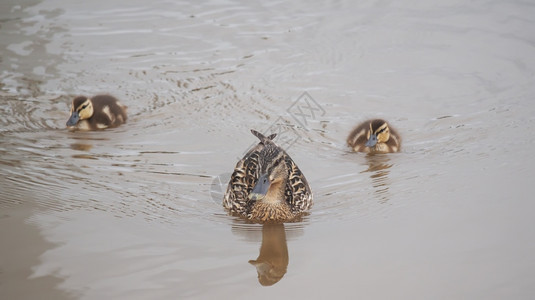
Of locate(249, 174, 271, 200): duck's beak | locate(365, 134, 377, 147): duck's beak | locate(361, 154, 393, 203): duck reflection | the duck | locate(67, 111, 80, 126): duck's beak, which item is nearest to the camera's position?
locate(249, 174, 271, 200): duck's beak

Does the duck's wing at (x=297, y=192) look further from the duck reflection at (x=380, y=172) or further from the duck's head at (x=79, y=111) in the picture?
the duck's head at (x=79, y=111)

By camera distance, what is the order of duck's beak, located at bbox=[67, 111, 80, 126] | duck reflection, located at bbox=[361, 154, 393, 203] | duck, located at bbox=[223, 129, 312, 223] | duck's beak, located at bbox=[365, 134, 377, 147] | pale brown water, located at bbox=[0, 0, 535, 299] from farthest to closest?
duck's beak, located at bbox=[67, 111, 80, 126] → duck's beak, located at bbox=[365, 134, 377, 147] → duck reflection, located at bbox=[361, 154, 393, 203] → duck, located at bbox=[223, 129, 312, 223] → pale brown water, located at bbox=[0, 0, 535, 299]

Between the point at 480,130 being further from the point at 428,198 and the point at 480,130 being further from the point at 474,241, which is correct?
the point at 474,241

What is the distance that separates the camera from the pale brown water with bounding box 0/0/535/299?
12.5 ft

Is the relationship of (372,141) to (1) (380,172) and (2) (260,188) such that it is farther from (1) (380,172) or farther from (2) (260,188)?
(2) (260,188)

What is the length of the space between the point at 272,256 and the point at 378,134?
197 centimetres

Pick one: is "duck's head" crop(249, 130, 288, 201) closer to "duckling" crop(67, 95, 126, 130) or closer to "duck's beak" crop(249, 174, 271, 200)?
"duck's beak" crop(249, 174, 271, 200)

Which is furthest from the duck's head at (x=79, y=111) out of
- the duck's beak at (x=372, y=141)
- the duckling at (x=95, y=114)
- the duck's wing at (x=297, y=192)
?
the duck's beak at (x=372, y=141)

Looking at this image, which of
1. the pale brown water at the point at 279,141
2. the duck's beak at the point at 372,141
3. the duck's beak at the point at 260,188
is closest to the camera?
the pale brown water at the point at 279,141

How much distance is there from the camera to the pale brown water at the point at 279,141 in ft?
12.5

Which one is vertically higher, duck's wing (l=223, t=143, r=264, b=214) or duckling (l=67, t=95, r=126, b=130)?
duckling (l=67, t=95, r=126, b=130)

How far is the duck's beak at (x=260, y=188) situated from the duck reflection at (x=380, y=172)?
2.62 feet

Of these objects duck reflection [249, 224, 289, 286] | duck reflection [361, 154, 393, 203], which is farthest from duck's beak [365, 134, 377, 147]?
duck reflection [249, 224, 289, 286]

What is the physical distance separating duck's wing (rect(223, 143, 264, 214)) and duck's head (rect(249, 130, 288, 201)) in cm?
10
